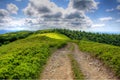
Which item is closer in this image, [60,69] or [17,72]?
[17,72]

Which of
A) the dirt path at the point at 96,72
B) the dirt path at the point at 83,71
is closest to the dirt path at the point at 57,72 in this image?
the dirt path at the point at 83,71

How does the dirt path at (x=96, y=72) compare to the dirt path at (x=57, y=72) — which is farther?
the dirt path at (x=57, y=72)

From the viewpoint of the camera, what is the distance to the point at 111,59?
2672 cm

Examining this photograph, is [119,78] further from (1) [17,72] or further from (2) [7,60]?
(2) [7,60]

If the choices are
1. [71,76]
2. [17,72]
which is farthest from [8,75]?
[71,76]

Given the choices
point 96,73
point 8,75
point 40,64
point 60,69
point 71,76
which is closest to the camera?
point 8,75

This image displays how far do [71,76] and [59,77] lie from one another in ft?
4.66

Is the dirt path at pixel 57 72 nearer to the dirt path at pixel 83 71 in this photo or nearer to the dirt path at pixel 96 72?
the dirt path at pixel 83 71

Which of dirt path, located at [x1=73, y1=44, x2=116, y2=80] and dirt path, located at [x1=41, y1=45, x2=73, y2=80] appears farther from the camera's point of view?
dirt path, located at [x1=41, y1=45, x2=73, y2=80]

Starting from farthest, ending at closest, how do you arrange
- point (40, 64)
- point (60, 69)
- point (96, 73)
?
point (40, 64), point (60, 69), point (96, 73)

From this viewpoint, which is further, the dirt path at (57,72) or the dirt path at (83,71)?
the dirt path at (57,72)

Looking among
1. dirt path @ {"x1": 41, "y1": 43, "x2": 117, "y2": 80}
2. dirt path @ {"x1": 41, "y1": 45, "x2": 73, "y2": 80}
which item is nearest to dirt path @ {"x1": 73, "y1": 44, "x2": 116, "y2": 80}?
dirt path @ {"x1": 41, "y1": 43, "x2": 117, "y2": 80}

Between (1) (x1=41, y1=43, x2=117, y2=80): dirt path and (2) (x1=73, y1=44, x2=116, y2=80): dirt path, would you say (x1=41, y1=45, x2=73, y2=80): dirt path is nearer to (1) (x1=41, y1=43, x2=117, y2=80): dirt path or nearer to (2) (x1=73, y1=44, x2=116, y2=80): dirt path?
(1) (x1=41, y1=43, x2=117, y2=80): dirt path

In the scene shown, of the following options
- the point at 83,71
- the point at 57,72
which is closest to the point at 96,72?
the point at 83,71
